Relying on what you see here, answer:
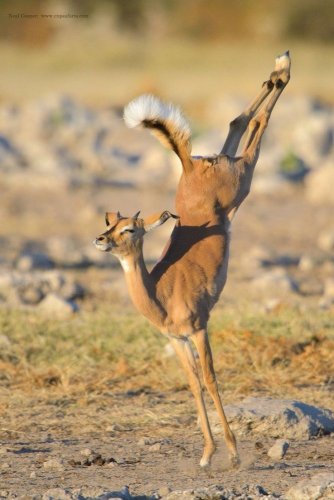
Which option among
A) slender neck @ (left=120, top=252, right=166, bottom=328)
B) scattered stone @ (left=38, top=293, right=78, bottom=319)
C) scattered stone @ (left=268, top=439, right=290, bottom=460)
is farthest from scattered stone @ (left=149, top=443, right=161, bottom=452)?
scattered stone @ (left=38, top=293, right=78, bottom=319)

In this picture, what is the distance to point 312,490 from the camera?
4.77m

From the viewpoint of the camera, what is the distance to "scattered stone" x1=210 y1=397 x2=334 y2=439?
6.07 m

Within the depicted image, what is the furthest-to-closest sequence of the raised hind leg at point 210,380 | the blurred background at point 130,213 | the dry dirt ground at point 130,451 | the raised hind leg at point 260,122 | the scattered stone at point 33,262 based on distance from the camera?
the scattered stone at point 33,262
the blurred background at point 130,213
the raised hind leg at point 260,122
the raised hind leg at point 210,380
the dry dirt ground at point 130,451

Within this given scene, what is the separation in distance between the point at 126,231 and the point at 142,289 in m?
0.35

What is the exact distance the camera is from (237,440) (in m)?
6.10

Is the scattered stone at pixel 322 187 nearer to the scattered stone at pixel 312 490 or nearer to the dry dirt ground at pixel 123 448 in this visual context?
the dry dirt ground at pixel 123 448

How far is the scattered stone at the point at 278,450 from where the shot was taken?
571 centimetres

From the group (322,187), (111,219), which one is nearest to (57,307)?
(111,219)

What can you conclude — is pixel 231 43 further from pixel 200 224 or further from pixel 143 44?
pixel 200 224

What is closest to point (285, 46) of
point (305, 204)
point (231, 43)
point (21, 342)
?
point (231, 43)

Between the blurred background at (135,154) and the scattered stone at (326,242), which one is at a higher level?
the blurred background at (135,154)

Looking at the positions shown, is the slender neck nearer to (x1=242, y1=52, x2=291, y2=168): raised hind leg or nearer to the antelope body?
the antelope body

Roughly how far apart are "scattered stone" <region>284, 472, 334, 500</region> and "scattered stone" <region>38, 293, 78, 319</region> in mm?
4218

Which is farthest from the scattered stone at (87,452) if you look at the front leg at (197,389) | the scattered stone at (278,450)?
the scattered stone at (278,450)
